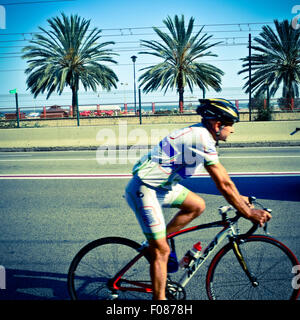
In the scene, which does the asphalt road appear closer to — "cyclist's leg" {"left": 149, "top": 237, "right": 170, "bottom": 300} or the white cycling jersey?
"cyclist's leg" {"left": 149, "top": 237, "right": 170, "bottom": 300}

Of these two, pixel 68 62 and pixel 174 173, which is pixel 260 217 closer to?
pixel 174 173

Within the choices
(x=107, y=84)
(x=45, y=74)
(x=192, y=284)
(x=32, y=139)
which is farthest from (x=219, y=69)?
(x=192, y=284)

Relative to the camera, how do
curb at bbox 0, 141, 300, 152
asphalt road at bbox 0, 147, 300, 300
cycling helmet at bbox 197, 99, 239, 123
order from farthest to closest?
1. curb at bbox 0, 141, 300, 152
2. asphalt road at bbox 0, 147, 300, 300
3. cycling helmet at bbox 197, 99, 239, 123

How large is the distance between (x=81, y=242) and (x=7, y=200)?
107 inches

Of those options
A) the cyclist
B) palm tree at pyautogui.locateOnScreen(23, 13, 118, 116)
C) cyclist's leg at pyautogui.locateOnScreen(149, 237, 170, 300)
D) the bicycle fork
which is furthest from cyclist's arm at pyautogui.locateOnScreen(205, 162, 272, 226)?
palm tree at pyautogui.locateOnScreen(23, 13, 118, 116)

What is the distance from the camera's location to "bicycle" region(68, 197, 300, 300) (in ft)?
8.41

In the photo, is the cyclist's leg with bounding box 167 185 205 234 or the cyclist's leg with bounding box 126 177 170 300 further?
the cyclist's leg with bounding box 167 185 205 234

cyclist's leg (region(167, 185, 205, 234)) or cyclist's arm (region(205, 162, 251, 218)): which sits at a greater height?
cyclist's arm (region(205, 162, 251, 218))

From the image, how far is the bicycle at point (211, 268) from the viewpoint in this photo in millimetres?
2564

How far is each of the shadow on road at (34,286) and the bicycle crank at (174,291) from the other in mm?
1009

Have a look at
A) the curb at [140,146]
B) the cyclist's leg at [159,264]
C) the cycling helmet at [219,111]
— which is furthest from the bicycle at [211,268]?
the curb at [140,146]

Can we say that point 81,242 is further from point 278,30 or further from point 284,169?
point 278,30

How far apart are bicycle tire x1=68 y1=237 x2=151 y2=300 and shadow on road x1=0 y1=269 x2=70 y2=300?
326 mm

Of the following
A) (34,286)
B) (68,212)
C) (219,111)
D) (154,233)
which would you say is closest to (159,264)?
(154,233)
